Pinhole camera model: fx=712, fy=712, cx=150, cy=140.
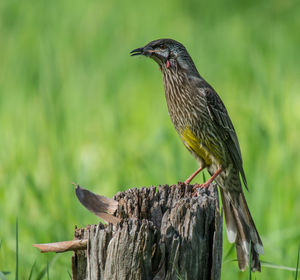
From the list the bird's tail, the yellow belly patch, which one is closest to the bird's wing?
the yellow belly patch

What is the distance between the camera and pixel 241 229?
19.0 feet

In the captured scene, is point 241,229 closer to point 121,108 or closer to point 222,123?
point 222,123

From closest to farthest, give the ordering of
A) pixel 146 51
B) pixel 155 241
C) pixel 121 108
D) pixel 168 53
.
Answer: pixel 155 241
pixel 146 51
pixel 168 53
pixel 121 108

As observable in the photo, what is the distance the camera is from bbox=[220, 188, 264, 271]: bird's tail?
532cm

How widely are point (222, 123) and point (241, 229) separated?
3.03 ft

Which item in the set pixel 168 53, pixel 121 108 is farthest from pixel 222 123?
pixel 121 108

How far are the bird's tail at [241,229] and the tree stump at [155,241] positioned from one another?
4.45 ft

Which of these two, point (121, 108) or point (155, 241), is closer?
point (155, 241)

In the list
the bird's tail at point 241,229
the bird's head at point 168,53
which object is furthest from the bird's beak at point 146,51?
the bird's tail at point 241,229

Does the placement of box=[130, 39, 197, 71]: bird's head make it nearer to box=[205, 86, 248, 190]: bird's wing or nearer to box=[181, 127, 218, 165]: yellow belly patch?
box=[205, 86, 248, 190]: bird's wing

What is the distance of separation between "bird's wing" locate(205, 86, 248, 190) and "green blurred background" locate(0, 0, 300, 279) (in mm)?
837

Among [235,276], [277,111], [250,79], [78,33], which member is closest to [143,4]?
[78,33]

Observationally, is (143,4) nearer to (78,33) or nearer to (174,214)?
(78,33)

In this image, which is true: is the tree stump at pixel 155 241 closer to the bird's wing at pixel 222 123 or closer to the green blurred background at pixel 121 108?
the green blurred background at pixel 121 108
